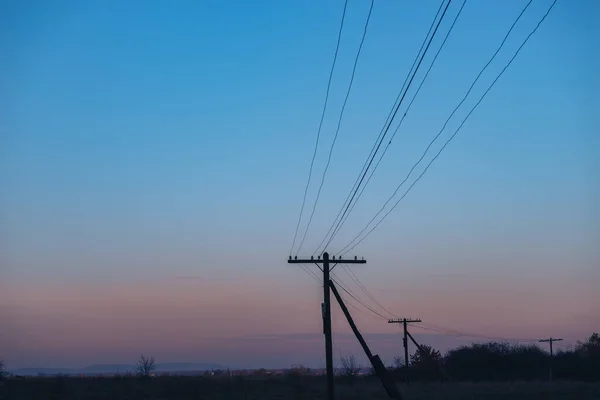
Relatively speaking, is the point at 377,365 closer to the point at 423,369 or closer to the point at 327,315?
the point at 327,315

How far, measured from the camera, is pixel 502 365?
4080 inches

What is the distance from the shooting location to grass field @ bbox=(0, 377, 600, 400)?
230ft

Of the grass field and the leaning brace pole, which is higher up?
the leaning brace pole

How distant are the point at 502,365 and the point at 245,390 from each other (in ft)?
125

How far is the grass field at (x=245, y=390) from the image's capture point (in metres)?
70.1

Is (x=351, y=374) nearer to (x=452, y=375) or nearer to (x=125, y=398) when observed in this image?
(x=452, y=375)

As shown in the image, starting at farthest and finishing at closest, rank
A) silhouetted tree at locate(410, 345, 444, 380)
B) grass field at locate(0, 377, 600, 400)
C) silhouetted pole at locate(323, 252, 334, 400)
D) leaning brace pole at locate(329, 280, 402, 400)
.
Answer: silhouetted tree at locate(410, 345, 444, 380), grass field at locate(0, 377, 600, 400), silhouetted pole at locate(323, 252, 334, 400), leaning brace pole at locate(329, 280, 402, 400)

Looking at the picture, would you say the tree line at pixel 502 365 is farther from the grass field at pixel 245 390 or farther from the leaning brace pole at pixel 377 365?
the leaning brace pole at pixel 377 365

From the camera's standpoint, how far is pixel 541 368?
102312 mm

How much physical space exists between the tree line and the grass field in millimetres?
9016

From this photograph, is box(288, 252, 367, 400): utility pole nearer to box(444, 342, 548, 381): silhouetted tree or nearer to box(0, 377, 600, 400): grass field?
box(0, 377, 600, 400): grass field

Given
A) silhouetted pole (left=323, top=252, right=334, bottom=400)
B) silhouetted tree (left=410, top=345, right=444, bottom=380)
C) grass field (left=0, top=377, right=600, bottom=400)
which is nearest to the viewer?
silhouetted pole (left=323, top=252, right=334, bottom=400)

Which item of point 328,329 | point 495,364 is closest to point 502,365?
point 495,364

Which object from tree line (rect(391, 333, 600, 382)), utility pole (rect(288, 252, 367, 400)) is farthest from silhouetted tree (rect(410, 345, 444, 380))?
utility pole (rect(288, 252, 367, 400))
